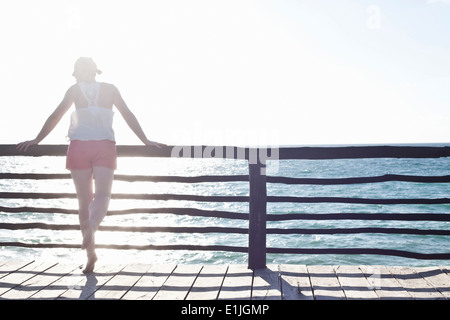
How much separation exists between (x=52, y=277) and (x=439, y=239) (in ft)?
59.2

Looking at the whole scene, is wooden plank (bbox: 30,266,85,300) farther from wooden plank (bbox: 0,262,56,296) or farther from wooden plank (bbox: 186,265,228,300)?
wooden plank (bbox: 186,265,228,300)

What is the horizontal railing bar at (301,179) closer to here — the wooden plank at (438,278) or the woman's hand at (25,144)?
the woman's hand at (25,144)

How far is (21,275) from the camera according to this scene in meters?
3.91

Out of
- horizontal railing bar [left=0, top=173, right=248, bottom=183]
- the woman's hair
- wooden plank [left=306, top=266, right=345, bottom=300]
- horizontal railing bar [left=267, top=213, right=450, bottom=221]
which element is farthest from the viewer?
horizontal railing bar [left=0, top=173, right=248, bottom=183]

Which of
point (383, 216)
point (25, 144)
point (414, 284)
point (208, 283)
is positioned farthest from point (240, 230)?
point (25, 144)

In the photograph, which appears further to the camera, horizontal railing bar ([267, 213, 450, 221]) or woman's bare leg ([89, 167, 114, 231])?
horizontal railing bar ([267, 213, 450, 221])

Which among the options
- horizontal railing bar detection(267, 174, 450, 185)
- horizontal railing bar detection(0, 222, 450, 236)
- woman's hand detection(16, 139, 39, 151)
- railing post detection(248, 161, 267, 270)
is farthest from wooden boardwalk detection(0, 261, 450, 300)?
woman's hand detection(16, 139, 39, 151)

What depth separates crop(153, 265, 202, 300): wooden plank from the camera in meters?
3.28

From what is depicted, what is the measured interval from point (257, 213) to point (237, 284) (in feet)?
2.40

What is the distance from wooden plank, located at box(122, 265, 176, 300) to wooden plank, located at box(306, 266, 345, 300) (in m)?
1.27

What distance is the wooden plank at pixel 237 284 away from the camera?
327 cm

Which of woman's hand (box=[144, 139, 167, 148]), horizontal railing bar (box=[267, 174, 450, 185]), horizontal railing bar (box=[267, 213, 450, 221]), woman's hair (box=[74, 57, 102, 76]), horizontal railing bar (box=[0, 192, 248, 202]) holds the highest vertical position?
woman's hair (box=[74, 57, 102, 76])

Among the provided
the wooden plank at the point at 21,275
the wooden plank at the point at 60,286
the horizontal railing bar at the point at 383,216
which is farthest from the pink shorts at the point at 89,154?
the horizontal railing bar at the point at 383,216

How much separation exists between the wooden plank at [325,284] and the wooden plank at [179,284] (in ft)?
3.38
